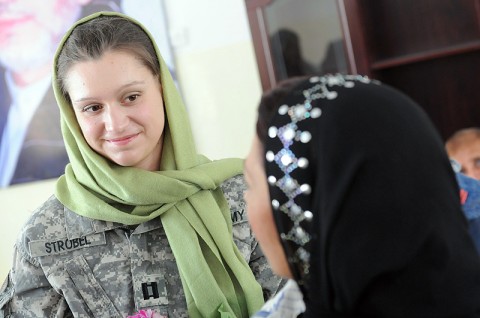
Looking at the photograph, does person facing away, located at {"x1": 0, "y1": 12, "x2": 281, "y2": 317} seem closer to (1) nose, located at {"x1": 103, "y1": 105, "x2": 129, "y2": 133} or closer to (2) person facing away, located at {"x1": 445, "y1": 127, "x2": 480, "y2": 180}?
(1) nose, located at {"x1": 103, "y1": 105, "x2": 129, "y2": 133}

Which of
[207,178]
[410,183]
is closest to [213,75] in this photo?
[207,178]

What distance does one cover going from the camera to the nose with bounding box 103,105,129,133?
1.40 m

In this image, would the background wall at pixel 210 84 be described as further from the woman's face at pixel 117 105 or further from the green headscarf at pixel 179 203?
the woman's face at pixel 117 105

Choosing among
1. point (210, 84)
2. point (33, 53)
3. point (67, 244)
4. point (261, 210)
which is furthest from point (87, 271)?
point (33, 53)

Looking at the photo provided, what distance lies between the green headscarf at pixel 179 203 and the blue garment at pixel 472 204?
477 mm

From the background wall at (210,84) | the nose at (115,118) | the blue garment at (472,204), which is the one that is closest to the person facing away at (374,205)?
the blue garment at (472,204)

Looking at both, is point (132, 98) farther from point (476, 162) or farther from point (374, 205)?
point (476, 162)

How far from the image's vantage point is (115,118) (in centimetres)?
140

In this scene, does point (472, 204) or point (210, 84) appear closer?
point (472, 204)

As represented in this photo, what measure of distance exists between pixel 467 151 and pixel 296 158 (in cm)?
175

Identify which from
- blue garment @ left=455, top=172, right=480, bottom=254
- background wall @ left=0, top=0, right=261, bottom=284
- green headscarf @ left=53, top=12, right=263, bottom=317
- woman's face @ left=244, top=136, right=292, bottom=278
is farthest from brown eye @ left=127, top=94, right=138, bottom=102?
background wall @ left=0, top=0, right=261, bottom=284

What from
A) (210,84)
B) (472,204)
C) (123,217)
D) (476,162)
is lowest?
(476,162)

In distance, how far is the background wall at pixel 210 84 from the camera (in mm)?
3908

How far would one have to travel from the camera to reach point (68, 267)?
1.47 meters
